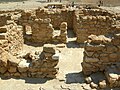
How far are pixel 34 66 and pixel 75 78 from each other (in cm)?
184

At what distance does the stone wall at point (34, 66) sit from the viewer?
8711 mm

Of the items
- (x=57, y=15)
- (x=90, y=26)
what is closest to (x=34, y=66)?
(x=90, y=26)

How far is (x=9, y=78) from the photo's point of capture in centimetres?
888

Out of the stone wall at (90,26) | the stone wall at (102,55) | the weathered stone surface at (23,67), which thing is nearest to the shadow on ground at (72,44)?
the stone wall at (90,26)

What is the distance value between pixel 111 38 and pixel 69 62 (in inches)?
120

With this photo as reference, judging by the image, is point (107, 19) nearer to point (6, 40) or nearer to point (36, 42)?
point (36, 42)

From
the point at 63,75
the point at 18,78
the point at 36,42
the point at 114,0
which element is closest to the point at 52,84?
the point at 63,75

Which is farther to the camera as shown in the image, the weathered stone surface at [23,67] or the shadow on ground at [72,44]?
the shadow on ground at [72,44]

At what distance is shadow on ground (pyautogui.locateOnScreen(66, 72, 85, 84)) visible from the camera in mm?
8734

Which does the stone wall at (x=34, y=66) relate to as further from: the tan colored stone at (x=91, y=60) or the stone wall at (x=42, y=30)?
the stone wall at (x=42, y=30)

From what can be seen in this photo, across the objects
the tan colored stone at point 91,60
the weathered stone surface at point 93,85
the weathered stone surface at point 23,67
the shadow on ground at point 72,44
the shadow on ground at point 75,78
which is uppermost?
the tan colored stone at point 91,60

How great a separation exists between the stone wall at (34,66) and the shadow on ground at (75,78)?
2.14 ft

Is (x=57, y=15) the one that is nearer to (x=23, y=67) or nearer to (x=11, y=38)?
(x=11, y=38)

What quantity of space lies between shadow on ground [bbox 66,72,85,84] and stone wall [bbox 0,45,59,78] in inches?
25.7
